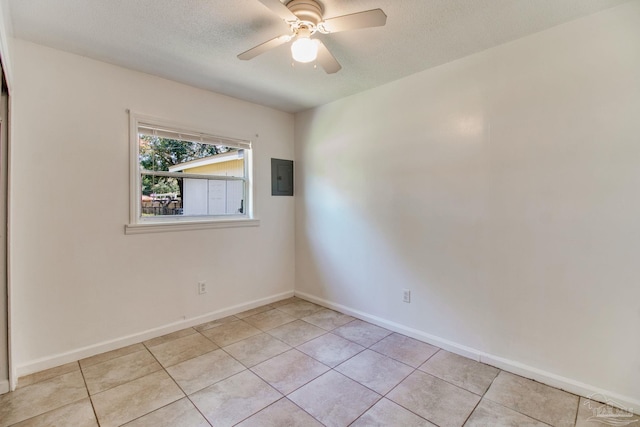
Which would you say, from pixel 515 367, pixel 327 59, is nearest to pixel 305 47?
pixel 327 59

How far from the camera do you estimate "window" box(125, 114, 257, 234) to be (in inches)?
109

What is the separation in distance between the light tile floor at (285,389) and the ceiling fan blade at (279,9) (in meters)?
2.28

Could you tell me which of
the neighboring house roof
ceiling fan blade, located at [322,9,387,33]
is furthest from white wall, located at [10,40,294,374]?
ceiling fan blade, located at [322,9,387,33]

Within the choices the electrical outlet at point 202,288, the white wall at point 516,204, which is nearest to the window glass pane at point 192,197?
the electrical outlet at point 202,288

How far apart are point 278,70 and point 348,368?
258 centimetres

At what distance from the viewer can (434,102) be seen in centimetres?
265

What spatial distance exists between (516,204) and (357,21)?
1.71 metres

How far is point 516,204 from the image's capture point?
2232 mm

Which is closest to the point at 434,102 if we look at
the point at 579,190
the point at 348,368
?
the point at 579,190

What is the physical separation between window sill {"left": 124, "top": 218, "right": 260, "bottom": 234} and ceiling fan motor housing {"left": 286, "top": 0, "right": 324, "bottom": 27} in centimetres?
217

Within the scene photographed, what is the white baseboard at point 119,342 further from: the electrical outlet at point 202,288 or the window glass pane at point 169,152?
the window glass pane at point 169,152

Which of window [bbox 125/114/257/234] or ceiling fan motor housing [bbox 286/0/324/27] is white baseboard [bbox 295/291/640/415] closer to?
window [bbox 125/114/257/234]

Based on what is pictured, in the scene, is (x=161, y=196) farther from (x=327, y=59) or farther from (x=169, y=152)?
(x=327, y=59)

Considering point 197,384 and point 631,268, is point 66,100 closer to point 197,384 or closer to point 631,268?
point 197,384
